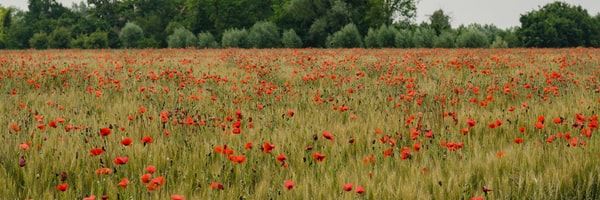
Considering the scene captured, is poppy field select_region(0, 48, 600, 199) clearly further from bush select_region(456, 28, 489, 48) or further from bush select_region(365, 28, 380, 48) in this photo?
bush select_region(365, 28, 380, 48)

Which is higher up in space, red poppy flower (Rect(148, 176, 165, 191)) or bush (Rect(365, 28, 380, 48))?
bush (Rect(365, 28, 380, 48))

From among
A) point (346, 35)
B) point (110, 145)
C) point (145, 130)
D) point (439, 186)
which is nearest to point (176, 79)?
point (145, 130)

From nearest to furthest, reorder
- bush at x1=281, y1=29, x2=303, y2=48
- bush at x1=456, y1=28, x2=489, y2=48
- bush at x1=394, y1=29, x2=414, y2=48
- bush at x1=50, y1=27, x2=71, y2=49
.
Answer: bush at x1=456, y1=28, x2=489, y2=48 < bush at x1=394, y1=29, x2=414, y2=48 < bush at x1=281, y1=29, x2=303, y2=48 < bush at x1=50, y1=27, x2=71, y2=49

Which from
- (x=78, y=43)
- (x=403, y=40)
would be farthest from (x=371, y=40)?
(x=78, y=43)

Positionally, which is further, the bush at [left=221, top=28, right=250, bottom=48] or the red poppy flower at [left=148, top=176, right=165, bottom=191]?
the bush at [left=221, top=28, right=250, bottom=48]

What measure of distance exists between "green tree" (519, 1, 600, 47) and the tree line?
0.35 feet

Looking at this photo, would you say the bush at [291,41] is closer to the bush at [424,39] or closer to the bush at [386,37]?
the bush at [386,37]

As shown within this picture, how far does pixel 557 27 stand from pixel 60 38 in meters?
63.6

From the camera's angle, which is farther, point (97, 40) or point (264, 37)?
point (97, 40)

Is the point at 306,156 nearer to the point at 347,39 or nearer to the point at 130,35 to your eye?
the point at 347,39

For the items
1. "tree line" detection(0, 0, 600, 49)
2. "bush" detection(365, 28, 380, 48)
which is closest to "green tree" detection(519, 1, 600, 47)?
"tree line" detection(0, 0, 600, 49)

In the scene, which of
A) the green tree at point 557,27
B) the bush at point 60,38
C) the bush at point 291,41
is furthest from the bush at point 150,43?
the green tree at point 557,27

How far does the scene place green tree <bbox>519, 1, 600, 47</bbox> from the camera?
188ft

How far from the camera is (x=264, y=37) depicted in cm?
4666
